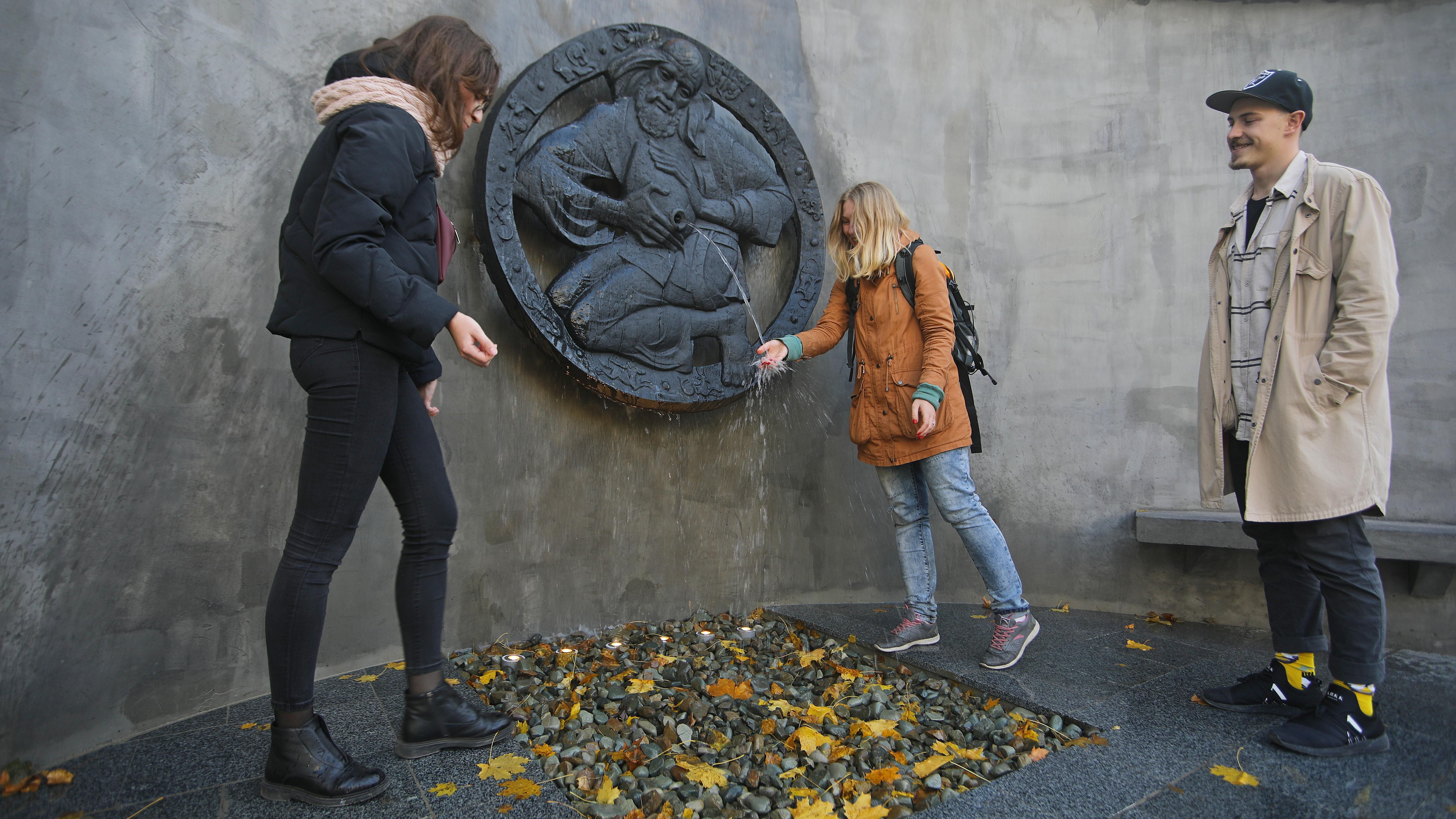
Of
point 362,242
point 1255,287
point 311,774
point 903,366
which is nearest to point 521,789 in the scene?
point 311,774

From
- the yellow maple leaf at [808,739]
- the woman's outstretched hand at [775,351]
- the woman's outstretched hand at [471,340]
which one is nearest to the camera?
the woman's outstretched hand at [471,340]

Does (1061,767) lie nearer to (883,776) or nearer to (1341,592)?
(883,776)

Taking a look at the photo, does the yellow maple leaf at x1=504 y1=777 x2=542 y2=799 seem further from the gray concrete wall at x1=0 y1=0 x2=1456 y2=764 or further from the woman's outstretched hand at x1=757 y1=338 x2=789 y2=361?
the woman's outstretched hand at x1=757 y1=338 x2=789 y2=361

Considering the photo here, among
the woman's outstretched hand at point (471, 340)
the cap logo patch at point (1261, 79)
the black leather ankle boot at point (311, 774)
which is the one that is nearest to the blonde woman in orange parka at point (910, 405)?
the cap logo patch at point (1261, 79)

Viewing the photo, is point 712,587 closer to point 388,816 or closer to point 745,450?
point 745,450

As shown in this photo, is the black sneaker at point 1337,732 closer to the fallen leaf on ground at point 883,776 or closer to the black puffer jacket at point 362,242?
the fallen leaf on ground at point 883,776

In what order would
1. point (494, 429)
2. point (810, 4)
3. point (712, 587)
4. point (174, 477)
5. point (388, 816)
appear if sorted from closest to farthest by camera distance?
1. point (388, 816)
2. point (174, 477)
3. point (494, 429)
4. point (712, 587)
5. point (810, 4)

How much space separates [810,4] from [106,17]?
2.81 meters

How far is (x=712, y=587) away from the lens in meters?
3.52

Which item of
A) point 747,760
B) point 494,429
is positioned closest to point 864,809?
point 747,760

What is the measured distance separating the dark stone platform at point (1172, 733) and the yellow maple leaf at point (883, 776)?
189mm

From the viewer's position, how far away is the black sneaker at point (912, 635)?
2.96 meters

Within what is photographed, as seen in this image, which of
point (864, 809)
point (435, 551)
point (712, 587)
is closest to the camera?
point (864, 809)

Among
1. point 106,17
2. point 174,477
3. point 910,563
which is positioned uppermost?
point 106,17
